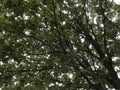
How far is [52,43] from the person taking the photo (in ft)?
36.0

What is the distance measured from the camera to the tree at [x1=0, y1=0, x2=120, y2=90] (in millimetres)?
9398

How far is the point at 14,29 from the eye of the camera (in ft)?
30.6

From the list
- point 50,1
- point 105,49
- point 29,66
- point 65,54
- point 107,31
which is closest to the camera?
point 50,1

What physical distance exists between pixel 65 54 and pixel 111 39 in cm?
537

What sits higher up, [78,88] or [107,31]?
[107,31]

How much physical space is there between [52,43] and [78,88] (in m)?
3.54

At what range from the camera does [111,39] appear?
14.4 meters

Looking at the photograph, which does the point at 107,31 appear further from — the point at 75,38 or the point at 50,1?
the point at 50,1

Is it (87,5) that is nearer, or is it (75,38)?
(75,38)

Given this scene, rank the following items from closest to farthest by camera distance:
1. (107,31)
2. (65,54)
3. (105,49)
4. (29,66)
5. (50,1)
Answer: (50,1)
(65,54)
(29,66)
(105,49)
(107,31)

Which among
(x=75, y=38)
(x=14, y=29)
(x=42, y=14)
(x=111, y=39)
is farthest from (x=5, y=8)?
(x=111, y=39)

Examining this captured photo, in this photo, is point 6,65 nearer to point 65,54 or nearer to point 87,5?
point 65,54

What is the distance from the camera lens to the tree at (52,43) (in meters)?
9.40

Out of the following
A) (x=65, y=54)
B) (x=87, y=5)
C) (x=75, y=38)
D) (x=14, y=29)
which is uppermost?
(x=87, y=5)
